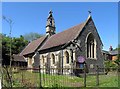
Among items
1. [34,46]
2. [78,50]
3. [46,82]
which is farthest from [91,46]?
[46,82]

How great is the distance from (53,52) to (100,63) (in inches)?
281

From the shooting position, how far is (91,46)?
108 ft

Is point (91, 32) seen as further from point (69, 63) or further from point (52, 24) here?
point (52, 24)

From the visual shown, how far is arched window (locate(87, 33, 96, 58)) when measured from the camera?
32375 mm

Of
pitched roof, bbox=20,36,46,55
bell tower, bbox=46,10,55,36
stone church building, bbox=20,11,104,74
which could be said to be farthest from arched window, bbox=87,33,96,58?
bell tower, bbox=46,10,55,36

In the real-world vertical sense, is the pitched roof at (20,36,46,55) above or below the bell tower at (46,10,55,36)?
below

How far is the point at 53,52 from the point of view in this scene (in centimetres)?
3459

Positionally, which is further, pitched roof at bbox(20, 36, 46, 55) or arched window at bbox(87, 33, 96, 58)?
pitched roof at bbox(20, 36, 46, 55)

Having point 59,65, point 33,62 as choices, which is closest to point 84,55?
point 59,65

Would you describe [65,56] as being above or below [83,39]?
below

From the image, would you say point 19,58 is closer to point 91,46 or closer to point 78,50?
point 91,46

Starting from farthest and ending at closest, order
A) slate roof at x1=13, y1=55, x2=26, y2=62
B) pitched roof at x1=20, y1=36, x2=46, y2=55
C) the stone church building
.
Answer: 1. slate roof at x1=13, y1=55, x2=26, y2=62
2. pitched roof at x1=20, y1=36, x2=46, y2=55
3. the stone church building

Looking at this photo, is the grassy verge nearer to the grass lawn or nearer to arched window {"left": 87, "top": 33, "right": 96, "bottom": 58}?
the grass lawn

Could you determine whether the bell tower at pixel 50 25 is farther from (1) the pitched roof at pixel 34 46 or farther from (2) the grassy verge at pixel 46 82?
(2) the grassy verge at pixel 46 82
